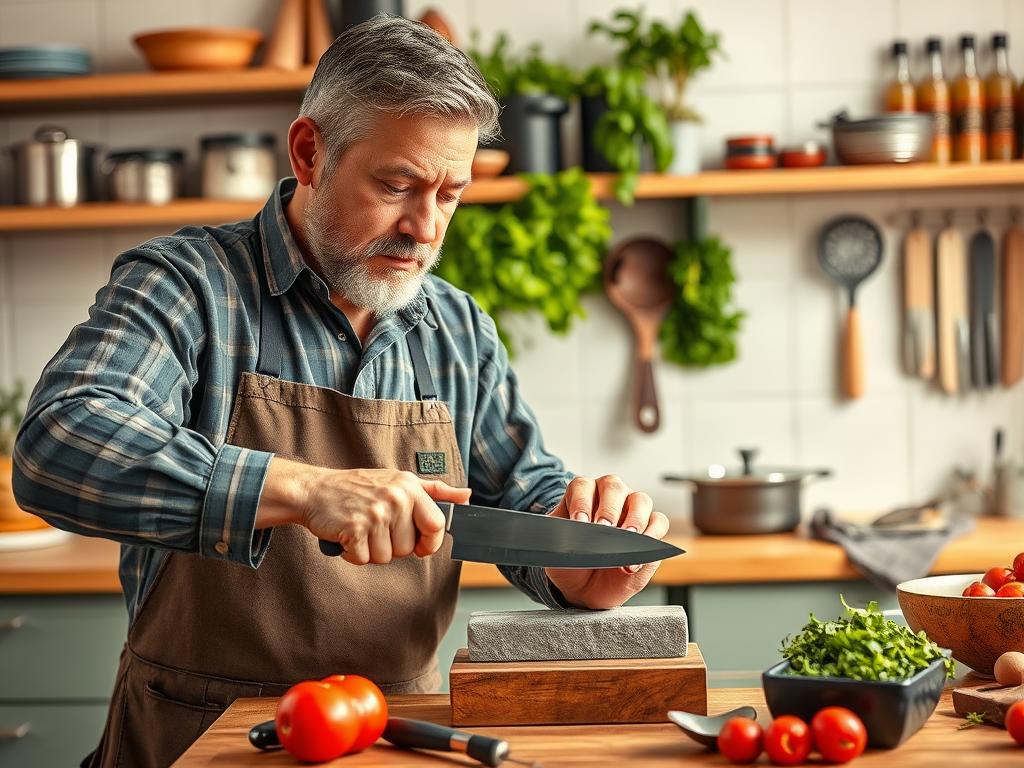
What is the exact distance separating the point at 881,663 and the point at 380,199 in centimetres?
81

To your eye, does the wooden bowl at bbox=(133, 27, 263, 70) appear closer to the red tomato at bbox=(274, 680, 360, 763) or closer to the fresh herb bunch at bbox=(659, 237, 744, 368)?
the fresh herb bunch at bbox=(659, 237, 744, 368)

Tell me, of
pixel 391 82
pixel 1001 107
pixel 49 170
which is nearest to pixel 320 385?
pixel 391 82

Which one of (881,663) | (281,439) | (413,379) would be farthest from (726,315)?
(881,663)

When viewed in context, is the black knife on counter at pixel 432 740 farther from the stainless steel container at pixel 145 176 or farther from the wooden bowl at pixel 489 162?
the stainless steel container at pixel 145 176

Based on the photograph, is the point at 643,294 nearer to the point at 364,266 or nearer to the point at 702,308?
the point at 702,308

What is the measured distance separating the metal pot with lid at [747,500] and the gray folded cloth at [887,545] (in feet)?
0.27

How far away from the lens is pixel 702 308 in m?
2.99

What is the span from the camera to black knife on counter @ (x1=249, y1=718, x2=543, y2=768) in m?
1.07

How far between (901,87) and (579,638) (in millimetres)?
2180

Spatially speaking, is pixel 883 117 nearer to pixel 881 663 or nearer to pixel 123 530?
pixel 881 663

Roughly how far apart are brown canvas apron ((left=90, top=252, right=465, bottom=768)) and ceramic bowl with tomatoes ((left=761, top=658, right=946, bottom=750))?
574 mm

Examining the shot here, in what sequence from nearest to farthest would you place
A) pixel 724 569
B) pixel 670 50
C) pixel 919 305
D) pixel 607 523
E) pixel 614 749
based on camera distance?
1. pixel 614 749
2. pixel 607 523
3. pixel 724 569
4. pixel 670 50
5. pixel 919 305

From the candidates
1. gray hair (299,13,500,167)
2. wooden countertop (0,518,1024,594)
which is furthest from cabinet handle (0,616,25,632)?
gray hair (299,13,500,167)

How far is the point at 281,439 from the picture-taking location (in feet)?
4.92
